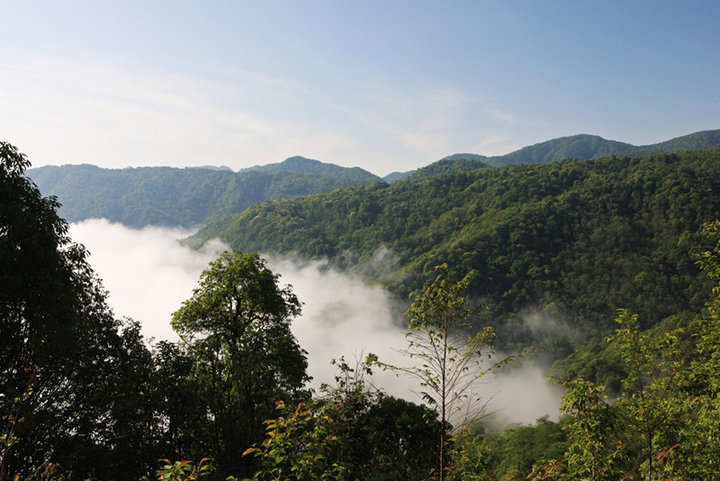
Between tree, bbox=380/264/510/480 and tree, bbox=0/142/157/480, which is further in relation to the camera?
tree, bbox=0/142/157/480

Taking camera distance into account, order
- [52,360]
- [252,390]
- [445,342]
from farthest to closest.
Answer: [252,390] < [52,360] < [445,342]

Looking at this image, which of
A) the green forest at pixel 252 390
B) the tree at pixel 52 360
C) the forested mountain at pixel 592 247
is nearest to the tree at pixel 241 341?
the green forest at pixel 252 390

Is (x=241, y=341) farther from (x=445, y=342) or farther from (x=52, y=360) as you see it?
(x=445, y=342)

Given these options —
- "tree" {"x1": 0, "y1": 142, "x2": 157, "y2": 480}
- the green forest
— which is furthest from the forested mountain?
"tree" {"x1": 0, "y1": 142, "x2": 157, "y2": 480}

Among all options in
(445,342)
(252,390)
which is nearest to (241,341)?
(252,390)

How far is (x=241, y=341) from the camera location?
1566cm

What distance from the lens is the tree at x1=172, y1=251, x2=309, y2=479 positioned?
1491 cm

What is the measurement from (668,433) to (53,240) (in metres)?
15.3

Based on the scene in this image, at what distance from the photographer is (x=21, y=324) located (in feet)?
32.3

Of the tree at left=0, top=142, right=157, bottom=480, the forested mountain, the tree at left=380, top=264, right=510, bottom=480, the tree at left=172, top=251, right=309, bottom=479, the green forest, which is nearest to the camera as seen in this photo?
the green forest

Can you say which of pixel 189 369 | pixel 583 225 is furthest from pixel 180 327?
pixel 583 225

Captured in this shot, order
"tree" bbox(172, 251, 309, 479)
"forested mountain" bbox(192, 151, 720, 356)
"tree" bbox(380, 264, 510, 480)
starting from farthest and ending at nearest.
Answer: "forested mountain" bbox(192, 151, 720, 356) → "tree" bbox(172, 251, 309, 479) → "tree" bbox(380, 264, 510, 480)

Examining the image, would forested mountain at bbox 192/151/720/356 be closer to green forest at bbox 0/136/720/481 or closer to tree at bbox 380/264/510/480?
green forest at bbox 0/136/720/481

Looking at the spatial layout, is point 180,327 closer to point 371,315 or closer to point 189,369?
point 189,369
